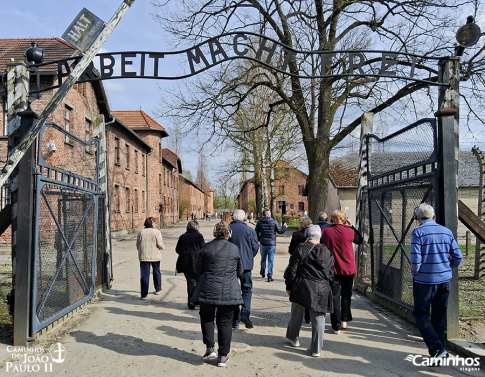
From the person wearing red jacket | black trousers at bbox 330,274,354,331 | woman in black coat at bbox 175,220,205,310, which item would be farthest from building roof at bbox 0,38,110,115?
black trousers at bbox 330,274,354,331

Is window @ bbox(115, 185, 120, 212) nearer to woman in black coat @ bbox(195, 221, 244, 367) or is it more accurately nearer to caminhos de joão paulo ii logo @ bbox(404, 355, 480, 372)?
woman in black coat @ bbox(195, 221, 244, 367)

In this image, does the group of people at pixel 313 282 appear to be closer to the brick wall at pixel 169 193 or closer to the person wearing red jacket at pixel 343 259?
the person wearing red jacket at pixel 343 259

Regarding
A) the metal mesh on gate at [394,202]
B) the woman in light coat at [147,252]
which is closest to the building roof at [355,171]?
the metal mesh on gate at [394,202]

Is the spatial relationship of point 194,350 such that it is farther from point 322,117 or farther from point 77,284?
point 322,117

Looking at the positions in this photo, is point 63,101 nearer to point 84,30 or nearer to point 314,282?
point 84,30

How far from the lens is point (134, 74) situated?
661 centimetres

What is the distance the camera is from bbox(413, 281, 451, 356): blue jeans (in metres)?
5.08

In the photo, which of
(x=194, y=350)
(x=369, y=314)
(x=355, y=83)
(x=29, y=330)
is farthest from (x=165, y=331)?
(x=355, y=83)

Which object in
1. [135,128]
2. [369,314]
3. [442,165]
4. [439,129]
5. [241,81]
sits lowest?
[369,314]

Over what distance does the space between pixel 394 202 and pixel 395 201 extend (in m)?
0.04

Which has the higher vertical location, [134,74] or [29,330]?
[134,74]

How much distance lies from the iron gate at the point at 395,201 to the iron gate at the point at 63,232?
5450mm

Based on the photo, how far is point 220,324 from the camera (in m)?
5.11

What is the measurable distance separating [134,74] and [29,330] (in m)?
3.88
